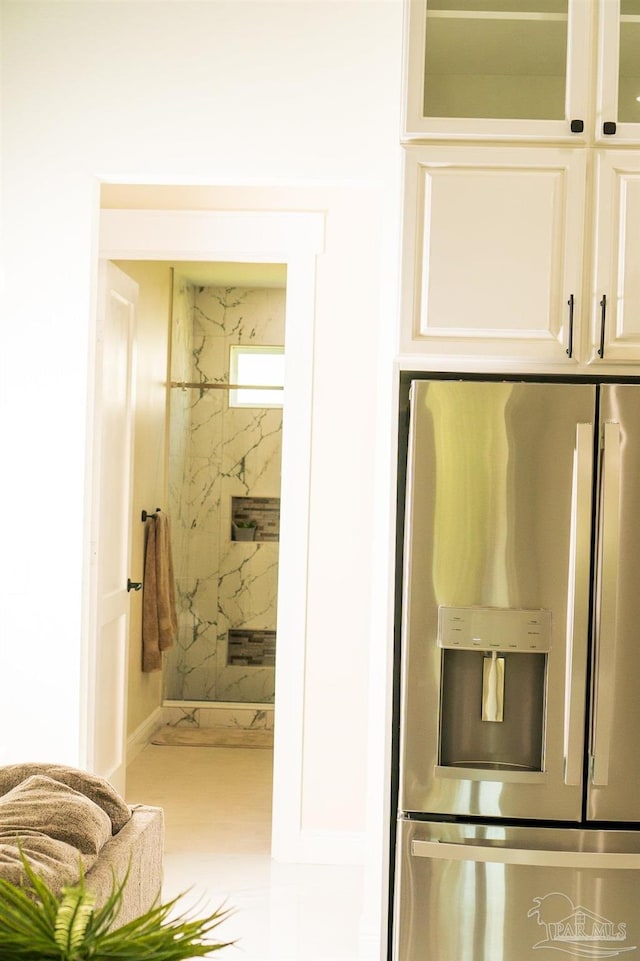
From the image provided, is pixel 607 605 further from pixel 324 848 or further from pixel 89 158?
pixel 89 158

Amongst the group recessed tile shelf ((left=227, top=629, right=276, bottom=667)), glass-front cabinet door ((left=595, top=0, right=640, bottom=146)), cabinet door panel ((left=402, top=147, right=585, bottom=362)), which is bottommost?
recessed tile shelf ((left=227, top=629, right=276, bottom=667))

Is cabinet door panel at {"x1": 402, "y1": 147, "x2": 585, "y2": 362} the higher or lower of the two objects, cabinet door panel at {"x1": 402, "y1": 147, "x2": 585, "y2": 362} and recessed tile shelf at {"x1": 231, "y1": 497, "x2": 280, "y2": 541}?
the higher

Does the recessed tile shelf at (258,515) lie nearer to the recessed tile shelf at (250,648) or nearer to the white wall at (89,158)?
the recessed tile shelf at (250,648)

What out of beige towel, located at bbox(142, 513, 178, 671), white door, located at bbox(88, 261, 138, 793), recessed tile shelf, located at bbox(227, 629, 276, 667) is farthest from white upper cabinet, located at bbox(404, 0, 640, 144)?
recessed tile shelf, located at bbox(227, 629, 276, 667)

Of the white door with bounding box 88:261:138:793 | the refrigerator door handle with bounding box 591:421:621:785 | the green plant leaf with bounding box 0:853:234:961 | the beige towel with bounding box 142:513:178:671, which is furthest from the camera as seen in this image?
the beige towel with bounding box 142:513:178:671

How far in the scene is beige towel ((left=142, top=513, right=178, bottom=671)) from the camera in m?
5.10

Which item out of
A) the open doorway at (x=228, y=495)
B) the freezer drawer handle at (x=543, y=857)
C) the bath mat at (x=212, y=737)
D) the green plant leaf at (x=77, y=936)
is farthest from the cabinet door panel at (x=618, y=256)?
the open doorway at (x=228, y=495)

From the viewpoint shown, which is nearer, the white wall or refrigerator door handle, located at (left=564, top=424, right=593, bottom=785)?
refrigerator door handle, located at (left=564, top=424, right=593, bottom=785)

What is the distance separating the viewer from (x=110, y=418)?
3.75 m

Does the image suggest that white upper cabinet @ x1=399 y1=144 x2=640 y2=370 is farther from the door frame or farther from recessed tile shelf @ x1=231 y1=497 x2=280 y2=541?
recessed tile shelf @ x1=231 y1=497 x2=280 y2=541

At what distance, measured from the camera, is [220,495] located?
6180 millimetres

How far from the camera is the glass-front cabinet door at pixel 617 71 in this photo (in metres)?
2.24

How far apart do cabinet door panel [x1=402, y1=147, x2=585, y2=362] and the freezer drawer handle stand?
1.20m

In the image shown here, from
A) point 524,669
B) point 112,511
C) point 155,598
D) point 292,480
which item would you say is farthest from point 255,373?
point 524,669
